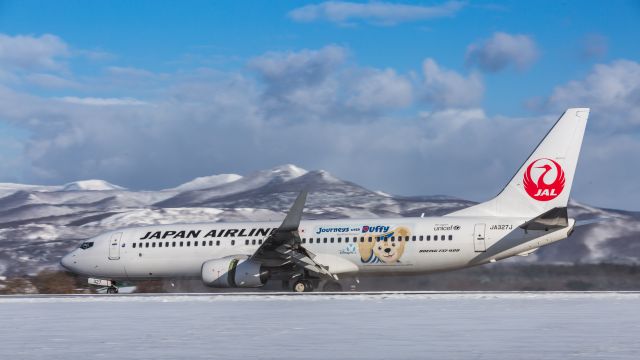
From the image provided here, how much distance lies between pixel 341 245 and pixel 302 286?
223 cm

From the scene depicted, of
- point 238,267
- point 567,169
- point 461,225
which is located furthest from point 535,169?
point 238,267

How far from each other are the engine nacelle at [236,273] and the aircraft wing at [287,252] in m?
0.41

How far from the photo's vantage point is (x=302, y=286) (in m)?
37.0

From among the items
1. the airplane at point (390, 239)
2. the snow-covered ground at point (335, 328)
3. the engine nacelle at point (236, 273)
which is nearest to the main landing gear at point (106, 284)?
the airplane at point (390, 239)

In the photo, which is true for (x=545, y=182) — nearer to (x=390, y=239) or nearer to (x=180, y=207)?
(x=390, y=239)

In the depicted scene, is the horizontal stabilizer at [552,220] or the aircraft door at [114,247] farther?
the aircraft door at [114,247]

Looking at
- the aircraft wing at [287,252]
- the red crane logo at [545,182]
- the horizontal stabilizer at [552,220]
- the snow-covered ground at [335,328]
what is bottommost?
the snow-covered ground at [335,328]

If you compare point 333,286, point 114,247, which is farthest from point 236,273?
point 114,247

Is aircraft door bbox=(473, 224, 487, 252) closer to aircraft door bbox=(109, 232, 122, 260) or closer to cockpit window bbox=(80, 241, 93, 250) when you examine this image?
aircraft door bbox=(109, 232, 122, 260)

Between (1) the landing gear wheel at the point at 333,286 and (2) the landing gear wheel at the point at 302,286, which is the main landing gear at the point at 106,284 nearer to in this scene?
(2) the landing gear wheel at the point at 302,286

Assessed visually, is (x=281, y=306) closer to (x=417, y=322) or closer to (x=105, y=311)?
(x=105, y=311)

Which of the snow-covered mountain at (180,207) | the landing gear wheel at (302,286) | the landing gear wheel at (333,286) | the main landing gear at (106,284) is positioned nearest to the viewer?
the landing gear wheel at (302,286)

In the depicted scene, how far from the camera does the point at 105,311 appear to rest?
2620cm

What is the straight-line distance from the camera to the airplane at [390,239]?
115 ft
